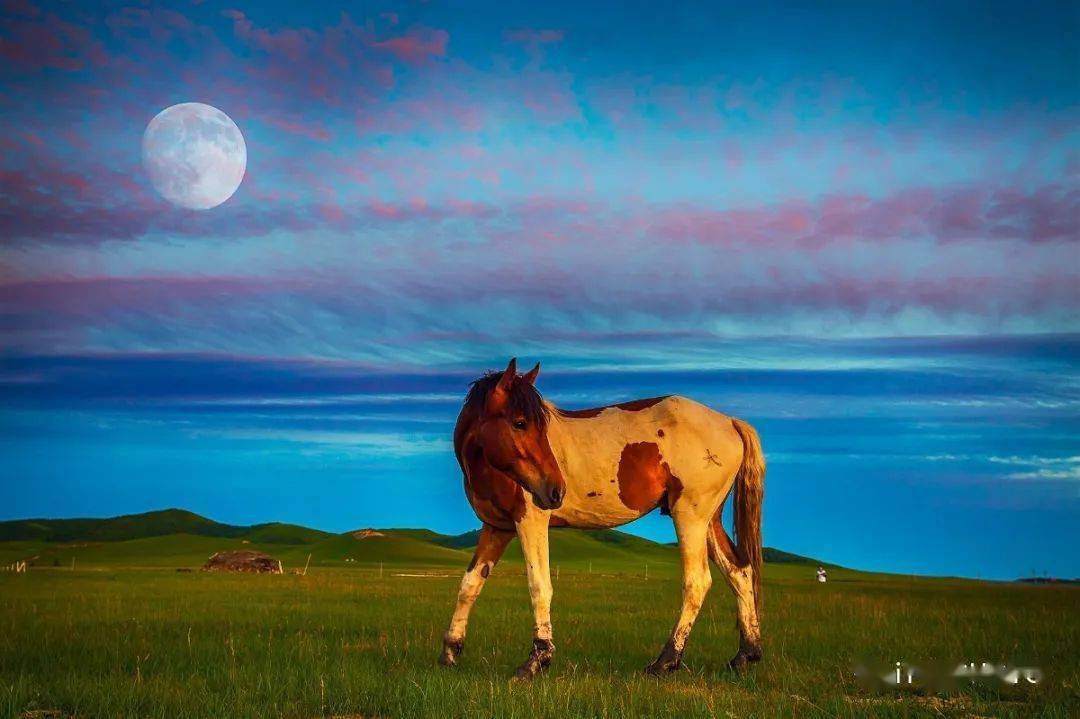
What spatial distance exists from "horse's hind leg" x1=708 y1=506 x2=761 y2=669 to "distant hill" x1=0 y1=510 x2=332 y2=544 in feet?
266

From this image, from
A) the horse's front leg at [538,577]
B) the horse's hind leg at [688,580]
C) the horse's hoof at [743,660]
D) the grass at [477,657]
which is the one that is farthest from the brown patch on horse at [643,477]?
the horse's hoof at [743,660]

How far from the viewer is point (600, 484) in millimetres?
11750

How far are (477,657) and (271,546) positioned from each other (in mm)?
68367

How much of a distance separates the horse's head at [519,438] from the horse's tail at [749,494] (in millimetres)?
3395

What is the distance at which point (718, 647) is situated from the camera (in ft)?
46.7

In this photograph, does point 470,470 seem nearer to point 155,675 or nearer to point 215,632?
point 155,675

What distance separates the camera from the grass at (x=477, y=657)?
8.73 meters

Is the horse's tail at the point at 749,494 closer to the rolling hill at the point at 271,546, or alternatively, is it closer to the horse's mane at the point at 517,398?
the horse's mane at the point at 517,398

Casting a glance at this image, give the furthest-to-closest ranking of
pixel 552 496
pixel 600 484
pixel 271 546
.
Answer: pixel 271 546, pixel 600 484, pixel 552 496

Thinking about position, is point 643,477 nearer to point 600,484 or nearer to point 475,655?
point 600,484

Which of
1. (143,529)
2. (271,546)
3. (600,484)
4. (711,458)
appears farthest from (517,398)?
(143,529)

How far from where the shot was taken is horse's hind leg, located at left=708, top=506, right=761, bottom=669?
39.7 ft

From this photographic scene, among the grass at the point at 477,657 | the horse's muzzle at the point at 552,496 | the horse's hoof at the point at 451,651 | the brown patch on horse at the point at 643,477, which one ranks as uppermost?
the brown patch on horse at the point at 643,477

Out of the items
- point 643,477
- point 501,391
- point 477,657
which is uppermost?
point 501,391
